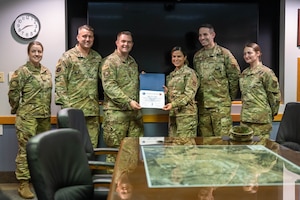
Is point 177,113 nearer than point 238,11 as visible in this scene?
Yes

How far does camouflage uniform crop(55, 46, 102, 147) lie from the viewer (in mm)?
4168

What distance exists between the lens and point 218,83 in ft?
14.4

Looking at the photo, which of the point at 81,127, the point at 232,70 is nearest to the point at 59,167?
the point at 81,127

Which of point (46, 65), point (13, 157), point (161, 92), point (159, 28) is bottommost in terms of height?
point (13, 157)

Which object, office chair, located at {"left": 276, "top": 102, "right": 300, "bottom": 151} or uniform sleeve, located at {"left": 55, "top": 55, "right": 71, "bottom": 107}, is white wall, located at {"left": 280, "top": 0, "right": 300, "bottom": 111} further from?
uniform sleeve, located at {"left": 55, "top": 55, "right": 71, "bottom": 107}

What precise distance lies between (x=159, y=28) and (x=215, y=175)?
3138 millimetres

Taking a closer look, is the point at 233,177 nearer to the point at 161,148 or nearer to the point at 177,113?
the point at 161,148

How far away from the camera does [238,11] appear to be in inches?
190

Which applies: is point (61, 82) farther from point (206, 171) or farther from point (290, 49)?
point (290, 49)

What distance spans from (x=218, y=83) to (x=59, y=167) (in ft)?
9.25

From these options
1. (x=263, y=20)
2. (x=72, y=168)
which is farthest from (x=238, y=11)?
(x=72, y=168)

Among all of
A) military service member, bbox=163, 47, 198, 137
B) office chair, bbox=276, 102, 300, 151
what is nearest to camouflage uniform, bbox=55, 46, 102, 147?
military service member, bbox=163, 47, 198, 137

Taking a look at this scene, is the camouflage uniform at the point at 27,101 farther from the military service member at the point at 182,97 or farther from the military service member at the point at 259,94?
the military service member at the point at 259,94

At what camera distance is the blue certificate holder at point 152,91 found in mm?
4301
